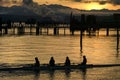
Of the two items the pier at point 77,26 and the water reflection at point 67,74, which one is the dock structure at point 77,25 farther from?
the water reflection at point 67,74

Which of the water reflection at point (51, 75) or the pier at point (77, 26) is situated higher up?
the pier at point (77, 26)

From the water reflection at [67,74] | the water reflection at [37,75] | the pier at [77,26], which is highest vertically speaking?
the pier at [77,26]

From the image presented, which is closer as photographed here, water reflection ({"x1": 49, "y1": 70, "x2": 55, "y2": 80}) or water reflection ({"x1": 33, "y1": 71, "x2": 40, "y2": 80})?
water reflection ({"x1": 33, "y1": 71, "x2": 40, "y2": 80})

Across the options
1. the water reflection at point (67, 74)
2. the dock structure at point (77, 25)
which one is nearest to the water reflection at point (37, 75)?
the water reflection at point (67, 74)

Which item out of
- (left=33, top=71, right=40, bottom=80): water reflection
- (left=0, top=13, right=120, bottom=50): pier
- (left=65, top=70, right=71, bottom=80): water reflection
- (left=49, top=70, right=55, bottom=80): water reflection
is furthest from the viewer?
(left=0, top=13, right=120, bottom=50): pier

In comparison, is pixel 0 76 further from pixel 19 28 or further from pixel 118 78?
pixel 19 28

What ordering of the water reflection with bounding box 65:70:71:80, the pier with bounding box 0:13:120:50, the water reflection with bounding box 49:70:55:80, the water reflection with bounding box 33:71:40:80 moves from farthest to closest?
the pier with bounding box 0:13:120:50 < the water reflection with bounding box 65:70:71:80 < the water reflection with bounding box 49:70:55:80 < the water reflection with bounding box 33:71:40:80

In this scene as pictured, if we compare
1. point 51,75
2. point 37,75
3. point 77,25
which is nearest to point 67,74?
point 51,75

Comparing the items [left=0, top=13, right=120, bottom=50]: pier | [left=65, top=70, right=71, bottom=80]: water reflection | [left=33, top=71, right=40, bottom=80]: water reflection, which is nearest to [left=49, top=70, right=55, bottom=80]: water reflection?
[left=33, top=71, right=40, bottom=80]: water reflection

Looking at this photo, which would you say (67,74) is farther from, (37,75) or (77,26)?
(77,26)

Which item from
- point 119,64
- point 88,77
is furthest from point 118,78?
point 119,64

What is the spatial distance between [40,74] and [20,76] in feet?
7.34

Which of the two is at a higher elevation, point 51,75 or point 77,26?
point 77,26

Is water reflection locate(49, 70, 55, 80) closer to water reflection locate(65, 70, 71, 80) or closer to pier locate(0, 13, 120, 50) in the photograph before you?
water reflection locate(65, 70, 71, 80)
